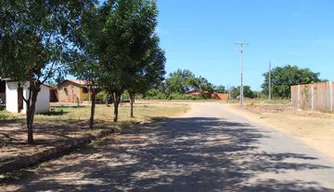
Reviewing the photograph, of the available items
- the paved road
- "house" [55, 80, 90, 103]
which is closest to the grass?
the paved road

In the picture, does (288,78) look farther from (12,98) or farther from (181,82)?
(12,98)

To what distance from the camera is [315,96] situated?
4088 centimetres

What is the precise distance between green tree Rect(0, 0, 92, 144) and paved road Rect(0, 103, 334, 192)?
2669 mm

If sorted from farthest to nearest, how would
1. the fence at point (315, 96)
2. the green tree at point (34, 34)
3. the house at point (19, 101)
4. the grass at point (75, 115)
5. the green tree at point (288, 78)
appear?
the green tree at point (288, 78) → the fence at point (315, 96) → the house at point (19, 101) → the grass at point (75, 115) → the green tree at point (34, 34)

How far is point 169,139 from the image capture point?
15477 millimetres

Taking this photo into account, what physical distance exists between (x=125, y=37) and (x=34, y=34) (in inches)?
368

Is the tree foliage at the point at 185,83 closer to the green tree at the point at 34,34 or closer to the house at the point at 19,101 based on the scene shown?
the house at the point at 19,101

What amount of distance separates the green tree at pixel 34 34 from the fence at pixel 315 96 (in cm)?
2863

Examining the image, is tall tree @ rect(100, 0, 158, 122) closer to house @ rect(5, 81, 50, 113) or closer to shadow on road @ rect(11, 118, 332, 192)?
shadow on road @ rect(11, 118, 332, 192)

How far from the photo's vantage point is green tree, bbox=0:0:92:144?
8.94m

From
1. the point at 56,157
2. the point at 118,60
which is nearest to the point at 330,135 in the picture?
the point at 118,60

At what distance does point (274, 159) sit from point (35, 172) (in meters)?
5.80

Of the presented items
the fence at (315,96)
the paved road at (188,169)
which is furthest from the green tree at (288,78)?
the paved road at (188,169)

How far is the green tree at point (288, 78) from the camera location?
322ft
